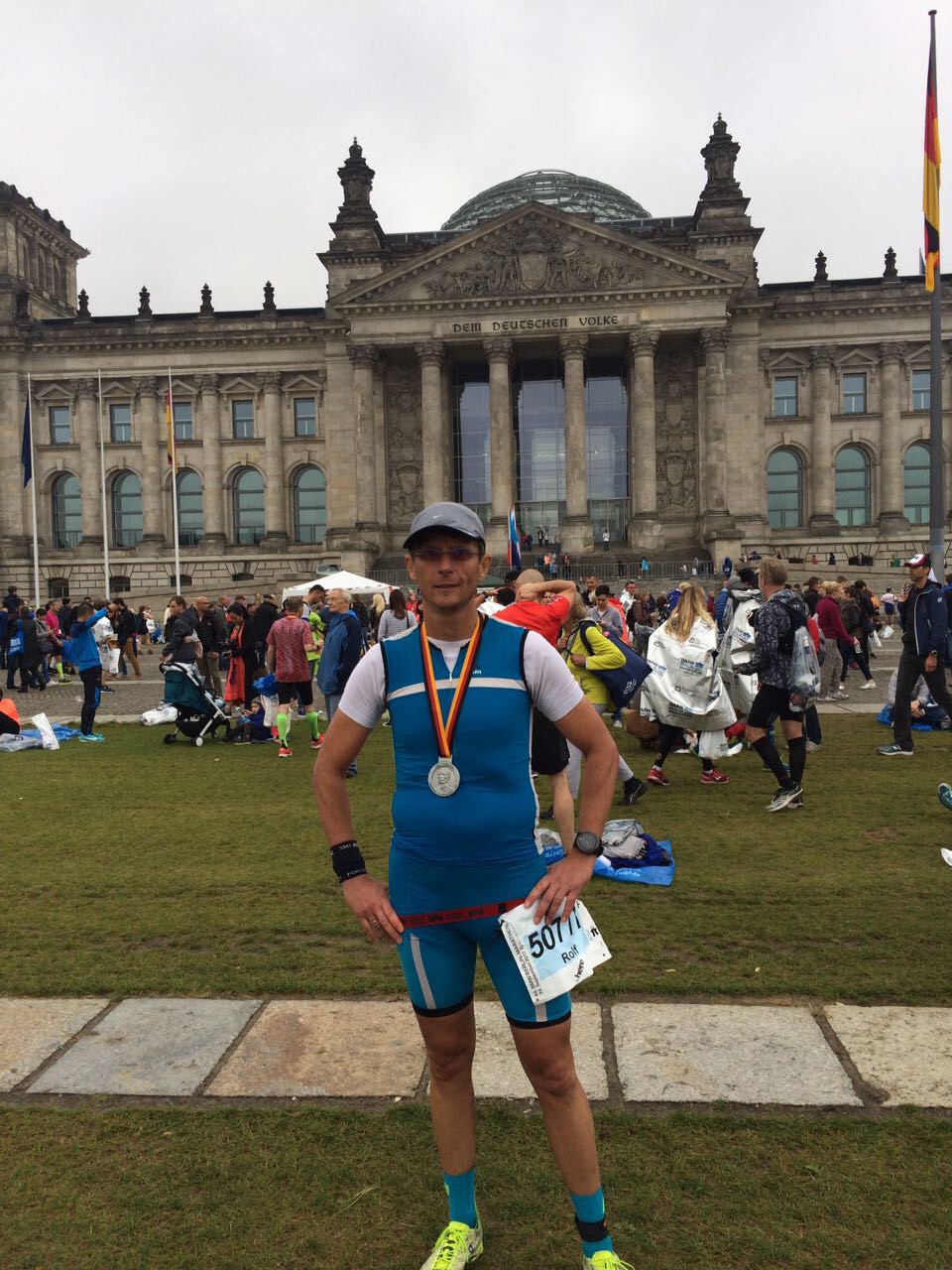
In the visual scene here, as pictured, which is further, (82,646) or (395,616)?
(82,646)

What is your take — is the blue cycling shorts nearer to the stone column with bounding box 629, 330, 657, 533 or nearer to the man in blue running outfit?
the man in blue running outfit

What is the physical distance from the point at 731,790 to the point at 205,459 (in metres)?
48.1

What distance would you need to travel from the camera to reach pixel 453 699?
9.10 ft

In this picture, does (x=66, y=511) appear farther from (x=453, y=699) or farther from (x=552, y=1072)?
(x=552, y=1072)

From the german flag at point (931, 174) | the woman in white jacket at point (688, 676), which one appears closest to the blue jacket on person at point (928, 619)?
the woman in white jacket at point (688, 676)

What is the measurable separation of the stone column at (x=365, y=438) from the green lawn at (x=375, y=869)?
1549 inches

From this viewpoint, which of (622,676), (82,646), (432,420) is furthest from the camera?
(432,420)

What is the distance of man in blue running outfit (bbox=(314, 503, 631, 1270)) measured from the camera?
9.07ft

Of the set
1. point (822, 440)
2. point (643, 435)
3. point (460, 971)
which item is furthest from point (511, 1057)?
point (822, 440)

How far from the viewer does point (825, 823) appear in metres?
8.24

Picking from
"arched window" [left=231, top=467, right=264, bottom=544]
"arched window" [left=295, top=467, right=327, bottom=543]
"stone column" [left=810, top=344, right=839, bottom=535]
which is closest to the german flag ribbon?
"stone column" [left=810, top=344, right=839, bottom=535]

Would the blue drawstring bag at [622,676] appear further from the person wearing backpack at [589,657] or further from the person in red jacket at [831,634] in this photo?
the person in red jacket at [831,634]

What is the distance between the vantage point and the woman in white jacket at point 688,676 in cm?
950

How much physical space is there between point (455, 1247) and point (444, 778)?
4.74 ft
